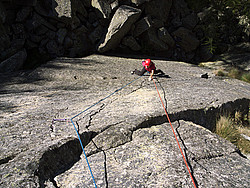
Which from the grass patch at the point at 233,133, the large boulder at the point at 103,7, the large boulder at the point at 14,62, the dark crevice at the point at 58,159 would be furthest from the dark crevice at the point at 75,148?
the large boulder at the point at 103,7

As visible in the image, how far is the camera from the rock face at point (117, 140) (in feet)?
5.37

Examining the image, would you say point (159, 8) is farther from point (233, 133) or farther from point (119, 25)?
point (233, 133)

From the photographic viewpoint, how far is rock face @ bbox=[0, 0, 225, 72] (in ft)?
21.8

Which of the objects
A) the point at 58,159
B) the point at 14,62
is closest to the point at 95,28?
the point at 14,62

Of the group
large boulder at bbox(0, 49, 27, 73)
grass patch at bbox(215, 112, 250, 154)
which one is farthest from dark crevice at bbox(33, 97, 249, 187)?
large boulder at bbox(0, 49, 27, 73)

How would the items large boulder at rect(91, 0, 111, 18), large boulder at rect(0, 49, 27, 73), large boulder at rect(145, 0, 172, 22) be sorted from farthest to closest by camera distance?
large boulder at rect(145, 0, 172, 22)
large boulder at rect(91, 0, 111, 18)
large boulder at rect(0, 49, 27, 73)

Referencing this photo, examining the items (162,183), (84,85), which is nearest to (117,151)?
(162,183)

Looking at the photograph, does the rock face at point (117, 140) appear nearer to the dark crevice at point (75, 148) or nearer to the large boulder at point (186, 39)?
the dark crevice at point (75, 148)

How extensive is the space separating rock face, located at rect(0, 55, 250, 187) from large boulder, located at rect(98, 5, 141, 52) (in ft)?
13.4

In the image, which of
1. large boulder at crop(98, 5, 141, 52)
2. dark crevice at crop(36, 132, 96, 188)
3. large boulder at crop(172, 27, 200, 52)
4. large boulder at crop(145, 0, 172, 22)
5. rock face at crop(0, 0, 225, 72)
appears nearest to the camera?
dark crevice at crop(36, 132, 96, 188)

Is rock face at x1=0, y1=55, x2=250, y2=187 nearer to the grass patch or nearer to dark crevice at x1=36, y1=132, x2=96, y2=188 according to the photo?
dark crevice at x1=36, y1=132, x2=96, y2=188

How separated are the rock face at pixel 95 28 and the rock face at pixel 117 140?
3904 millimetres

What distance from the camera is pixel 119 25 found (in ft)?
22.6

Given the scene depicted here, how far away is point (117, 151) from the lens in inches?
78.7
